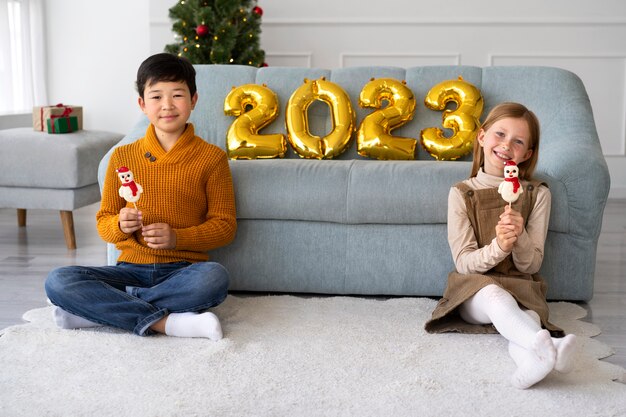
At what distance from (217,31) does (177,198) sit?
2.43m

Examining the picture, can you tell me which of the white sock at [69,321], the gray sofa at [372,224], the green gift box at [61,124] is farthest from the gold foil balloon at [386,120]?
the green gift box at [61,124]

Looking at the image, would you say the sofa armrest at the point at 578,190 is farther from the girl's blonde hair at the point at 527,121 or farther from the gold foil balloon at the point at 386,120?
the gold foil balloon at the point at 386,120

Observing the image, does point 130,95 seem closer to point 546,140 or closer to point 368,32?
point 368,32

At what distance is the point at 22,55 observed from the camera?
538cm

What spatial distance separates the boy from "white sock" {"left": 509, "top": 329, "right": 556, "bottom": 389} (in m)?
0.83

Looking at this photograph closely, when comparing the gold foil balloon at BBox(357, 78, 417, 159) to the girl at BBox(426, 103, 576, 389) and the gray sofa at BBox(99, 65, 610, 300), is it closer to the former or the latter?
the gray sofa at BBox(99, 65, 610, 300)

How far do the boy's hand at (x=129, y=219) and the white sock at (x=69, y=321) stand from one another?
0.29 meters

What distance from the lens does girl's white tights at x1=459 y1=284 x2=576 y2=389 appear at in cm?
183

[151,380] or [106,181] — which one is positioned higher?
[106,181]

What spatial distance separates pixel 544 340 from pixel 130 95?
14.5ft

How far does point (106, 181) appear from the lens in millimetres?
2512

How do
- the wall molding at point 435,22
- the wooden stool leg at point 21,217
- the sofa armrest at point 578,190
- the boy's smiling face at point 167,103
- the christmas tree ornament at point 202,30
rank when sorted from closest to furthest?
the boy's smiling face at point 167,103 → the sofa armrest at point 578,190 → the wooden stool leg at point 21,217 → the christmas tree ornament at point 202,30 → the wall molding at point 435,22

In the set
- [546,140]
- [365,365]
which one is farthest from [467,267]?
[546,140]

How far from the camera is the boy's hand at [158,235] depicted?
2.34 meters
